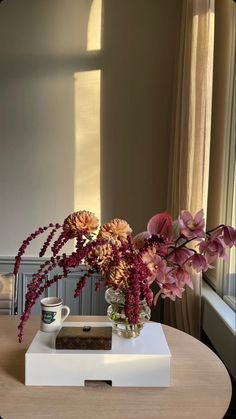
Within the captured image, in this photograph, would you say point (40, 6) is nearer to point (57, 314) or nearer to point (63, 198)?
point (63, 198)

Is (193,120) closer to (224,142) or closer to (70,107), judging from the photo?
(224,142)

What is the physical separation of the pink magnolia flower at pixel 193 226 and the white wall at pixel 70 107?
5.45 ft

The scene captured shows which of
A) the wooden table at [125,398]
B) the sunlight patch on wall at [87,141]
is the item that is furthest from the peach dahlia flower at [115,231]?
the sunlight patch on wall at [87,141]

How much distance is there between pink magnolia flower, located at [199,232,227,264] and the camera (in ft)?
3.60

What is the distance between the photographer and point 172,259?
3.78 ft

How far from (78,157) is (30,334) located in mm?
1538

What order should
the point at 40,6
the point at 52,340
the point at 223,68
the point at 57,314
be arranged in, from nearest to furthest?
the point at 52,340
the point at 57,314
the point at 223,68
the point at 40,6

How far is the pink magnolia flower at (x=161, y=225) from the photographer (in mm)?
1167

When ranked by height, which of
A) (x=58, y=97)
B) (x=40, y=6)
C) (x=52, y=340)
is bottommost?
(x=52, y=340)

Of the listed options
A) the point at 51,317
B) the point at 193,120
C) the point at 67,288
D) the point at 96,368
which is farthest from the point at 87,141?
the point at 96,368

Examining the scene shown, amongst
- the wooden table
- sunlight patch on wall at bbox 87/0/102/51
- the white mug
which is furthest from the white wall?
the wooden table

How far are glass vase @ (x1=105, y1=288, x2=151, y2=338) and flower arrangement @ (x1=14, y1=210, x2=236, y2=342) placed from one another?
0.07 m

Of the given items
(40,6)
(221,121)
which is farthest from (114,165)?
(40,6)

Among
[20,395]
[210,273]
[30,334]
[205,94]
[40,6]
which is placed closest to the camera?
[20,395]
